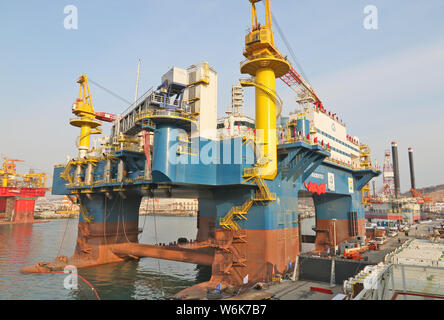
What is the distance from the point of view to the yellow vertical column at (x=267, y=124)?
103 feet

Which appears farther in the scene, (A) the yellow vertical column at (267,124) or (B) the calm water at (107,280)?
(A) the yellow vertical column at (267,124)

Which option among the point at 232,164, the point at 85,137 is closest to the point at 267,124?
the point at 232,164

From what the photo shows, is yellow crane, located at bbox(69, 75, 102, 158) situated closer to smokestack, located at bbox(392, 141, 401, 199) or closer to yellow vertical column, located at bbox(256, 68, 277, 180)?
yellow vertical column, located at bbox(256, 68, 277, 180)

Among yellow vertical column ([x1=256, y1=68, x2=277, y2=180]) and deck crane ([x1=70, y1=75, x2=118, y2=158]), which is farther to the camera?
deck crane ([x1=70, y1=75, x2=118, y2=158])

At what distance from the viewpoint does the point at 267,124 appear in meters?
31.5

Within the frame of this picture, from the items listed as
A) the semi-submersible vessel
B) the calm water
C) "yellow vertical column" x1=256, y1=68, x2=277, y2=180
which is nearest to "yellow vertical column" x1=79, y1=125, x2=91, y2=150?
the semi-submersible vessel

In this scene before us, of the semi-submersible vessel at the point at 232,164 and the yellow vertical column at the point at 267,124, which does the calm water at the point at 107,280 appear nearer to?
the semi-submersible vessel at the point at 232,164

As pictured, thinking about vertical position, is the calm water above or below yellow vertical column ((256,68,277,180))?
below

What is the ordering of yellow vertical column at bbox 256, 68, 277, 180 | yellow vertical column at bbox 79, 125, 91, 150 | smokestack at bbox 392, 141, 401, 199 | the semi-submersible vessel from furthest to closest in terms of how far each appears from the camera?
smokestack at bbox 392, 141, 401, 199 < yellow vertical column at bbox 79, 125, 91, 150 < yellow vertical column at bbox 256, 68, 277, 180 < the semi-submersible vessel

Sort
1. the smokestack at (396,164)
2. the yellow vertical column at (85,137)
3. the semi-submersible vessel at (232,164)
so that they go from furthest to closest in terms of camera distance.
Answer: the smokestack at (396,164) < the yellow vertical column at (85,137) < the semi-submersible vessel at (232,164)

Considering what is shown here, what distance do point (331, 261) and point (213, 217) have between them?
24.9 m

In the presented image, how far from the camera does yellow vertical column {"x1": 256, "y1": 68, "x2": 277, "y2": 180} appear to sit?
3134 centimetres

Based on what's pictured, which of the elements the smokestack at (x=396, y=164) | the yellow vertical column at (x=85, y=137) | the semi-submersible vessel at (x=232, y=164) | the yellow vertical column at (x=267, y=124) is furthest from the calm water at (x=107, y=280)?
the smokestack at (x=396, y=164)

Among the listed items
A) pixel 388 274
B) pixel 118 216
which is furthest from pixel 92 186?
pixel 388 274
